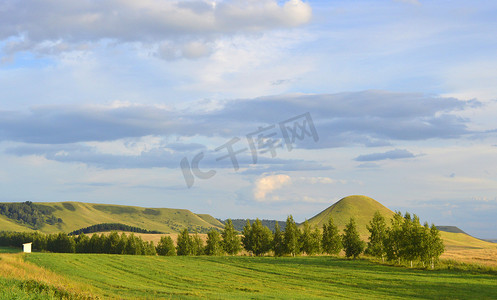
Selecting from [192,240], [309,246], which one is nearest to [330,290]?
[309,246]

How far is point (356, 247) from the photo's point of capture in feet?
337

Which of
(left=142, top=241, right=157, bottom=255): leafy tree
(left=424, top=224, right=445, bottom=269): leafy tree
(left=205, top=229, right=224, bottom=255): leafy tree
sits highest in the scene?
(left=424, top=224, right=445, bottom=269): leafy tree

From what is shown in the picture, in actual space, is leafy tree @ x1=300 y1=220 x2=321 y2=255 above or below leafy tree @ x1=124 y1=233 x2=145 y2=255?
above

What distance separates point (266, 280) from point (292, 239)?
5706 centimetres

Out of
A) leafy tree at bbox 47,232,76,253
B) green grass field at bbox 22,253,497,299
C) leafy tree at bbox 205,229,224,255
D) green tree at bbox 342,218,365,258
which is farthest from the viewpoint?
leafy tree at bbox 47,232,76,253

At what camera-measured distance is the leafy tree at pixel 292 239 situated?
119 metres

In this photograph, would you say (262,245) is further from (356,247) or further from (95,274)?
(95,274)

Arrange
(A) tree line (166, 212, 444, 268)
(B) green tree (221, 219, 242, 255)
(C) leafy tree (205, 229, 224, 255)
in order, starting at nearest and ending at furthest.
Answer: (A) tree line (166, 212, 444, 268) < (C) leafy tree (205, 229, 224, 255) < (B) green tree (221, 219, 242, 255)

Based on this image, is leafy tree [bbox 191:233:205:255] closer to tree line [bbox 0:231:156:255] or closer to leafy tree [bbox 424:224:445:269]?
tree line [bbox 0:231:156:255]

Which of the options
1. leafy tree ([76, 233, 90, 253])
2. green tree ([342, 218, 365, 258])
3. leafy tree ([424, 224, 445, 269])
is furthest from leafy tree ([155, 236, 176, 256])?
leafy tree ([424, 224, 445, 269])

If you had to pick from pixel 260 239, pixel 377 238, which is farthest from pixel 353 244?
pixel 260 239

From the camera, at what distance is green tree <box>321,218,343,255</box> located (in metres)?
119

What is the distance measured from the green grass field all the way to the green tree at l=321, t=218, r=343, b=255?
32.6m

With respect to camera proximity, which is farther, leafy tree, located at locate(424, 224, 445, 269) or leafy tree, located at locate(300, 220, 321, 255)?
leafy tree, located at locate(300, 220, 321, 255)
